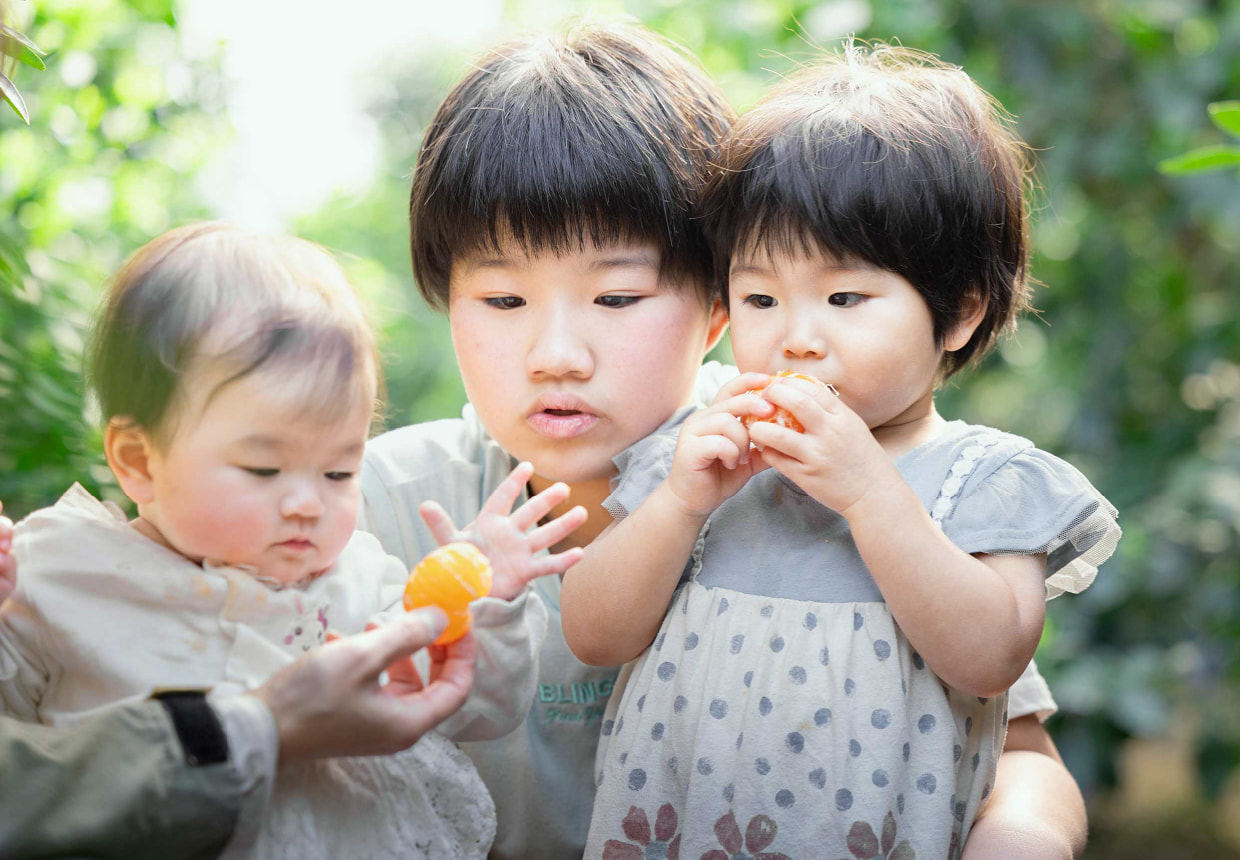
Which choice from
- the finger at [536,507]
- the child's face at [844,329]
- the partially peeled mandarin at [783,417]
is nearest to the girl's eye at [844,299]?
the child's face at [844,329]

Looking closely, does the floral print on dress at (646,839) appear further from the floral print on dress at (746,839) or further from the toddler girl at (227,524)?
the toddler girl at (227,524)

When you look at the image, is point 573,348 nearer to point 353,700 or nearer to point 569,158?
point 569,158

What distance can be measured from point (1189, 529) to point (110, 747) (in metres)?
2.70

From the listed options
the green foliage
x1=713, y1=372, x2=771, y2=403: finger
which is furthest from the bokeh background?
x1=713, y1=372, x2=771, y2=403: finger

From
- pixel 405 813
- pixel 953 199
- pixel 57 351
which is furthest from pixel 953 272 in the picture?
pixel 57 351

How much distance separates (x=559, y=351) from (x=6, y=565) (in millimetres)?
625

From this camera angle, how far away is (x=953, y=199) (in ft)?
4.31

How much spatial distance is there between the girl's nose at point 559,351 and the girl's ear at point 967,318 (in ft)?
1.42

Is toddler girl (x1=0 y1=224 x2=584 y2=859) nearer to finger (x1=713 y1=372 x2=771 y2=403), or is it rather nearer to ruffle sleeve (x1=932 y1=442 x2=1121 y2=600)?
finger (x1=713 y1=372 x2=771 y2=403)

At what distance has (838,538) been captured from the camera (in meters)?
1.33

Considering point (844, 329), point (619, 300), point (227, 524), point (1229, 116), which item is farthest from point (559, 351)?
point (1229, 116)

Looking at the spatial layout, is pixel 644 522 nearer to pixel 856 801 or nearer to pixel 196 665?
pixel 856 801

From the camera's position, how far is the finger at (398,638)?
0.97 m

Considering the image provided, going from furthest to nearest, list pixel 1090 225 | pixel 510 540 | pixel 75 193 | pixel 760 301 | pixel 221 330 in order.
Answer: pixel 1090 225 < pixel 75 193 < pixel 760 301 < pixel 510 540 < pixel 221 330
